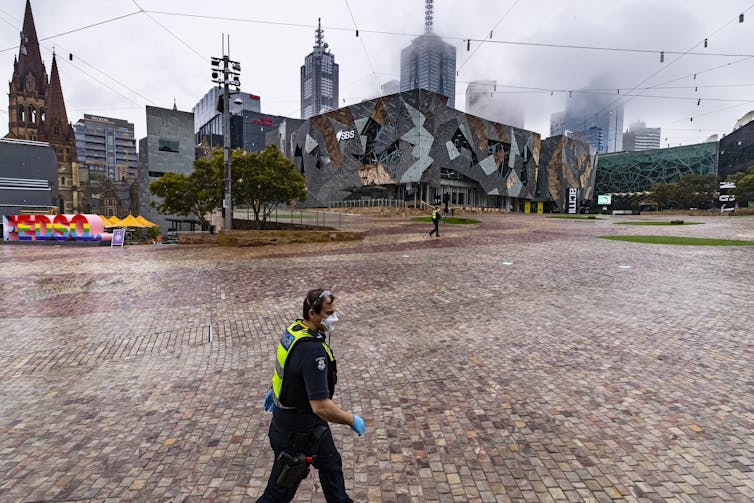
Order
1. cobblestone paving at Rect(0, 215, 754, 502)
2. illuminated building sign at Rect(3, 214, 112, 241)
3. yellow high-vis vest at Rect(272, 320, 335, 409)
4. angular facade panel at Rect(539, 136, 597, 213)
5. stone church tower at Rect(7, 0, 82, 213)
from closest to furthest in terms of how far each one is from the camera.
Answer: yellow high-vis vest at Rect(272, 320, 335, 409) → cobblestone paving at Rect(0, 215, 754, 502) → illuminated building sign at Rect(3, 214, 112, 241) → angular facade panel at Rect(539, 136, 597, 213) → stone church tower at Rect(7, 0, 82, 213)

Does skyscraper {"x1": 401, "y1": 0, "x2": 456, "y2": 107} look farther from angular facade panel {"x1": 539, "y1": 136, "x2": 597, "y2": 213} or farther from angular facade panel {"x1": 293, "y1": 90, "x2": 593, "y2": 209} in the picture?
angular facade panel {"x1": 293, "y1": 90, "x2": 593, "y2": 209}

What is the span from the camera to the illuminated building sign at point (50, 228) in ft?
90.0

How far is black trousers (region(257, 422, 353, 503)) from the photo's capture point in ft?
8.63

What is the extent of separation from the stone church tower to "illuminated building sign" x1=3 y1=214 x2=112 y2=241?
77.8m

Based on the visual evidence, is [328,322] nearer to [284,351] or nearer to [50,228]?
[284,351]

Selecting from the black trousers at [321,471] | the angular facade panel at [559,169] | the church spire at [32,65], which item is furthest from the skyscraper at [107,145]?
the black trousers at [321,471]

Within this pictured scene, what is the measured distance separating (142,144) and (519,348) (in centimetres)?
7915

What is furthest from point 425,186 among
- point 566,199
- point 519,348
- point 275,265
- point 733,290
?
point 519,348

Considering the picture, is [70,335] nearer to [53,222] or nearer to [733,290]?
[733,290]

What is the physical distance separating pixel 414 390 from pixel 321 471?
247cm

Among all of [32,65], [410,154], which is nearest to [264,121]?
[32,65]

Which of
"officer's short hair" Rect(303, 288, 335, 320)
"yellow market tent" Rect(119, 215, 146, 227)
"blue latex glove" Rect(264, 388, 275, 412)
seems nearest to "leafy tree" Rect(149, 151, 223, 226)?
"yellow market tent" Rect(119, 215, 146, 227)

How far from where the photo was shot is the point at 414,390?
5.06 metres

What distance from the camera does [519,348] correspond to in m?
6.38
